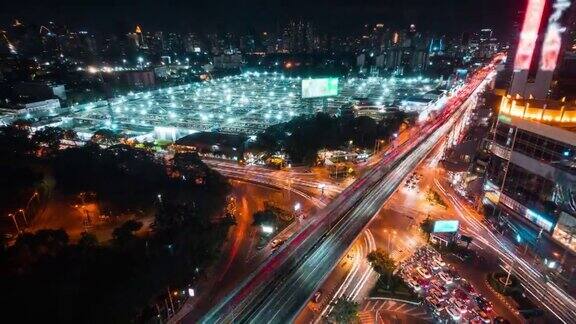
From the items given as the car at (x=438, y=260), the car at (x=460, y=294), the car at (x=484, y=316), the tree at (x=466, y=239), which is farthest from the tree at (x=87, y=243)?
the tree at (x=466, y=239)

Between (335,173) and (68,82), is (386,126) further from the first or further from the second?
(68,82)

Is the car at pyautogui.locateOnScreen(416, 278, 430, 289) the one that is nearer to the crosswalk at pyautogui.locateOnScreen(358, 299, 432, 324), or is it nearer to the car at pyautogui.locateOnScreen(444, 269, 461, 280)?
the crosswalk at pyautogui.locateOnScreen(358, 299, 432, 324)

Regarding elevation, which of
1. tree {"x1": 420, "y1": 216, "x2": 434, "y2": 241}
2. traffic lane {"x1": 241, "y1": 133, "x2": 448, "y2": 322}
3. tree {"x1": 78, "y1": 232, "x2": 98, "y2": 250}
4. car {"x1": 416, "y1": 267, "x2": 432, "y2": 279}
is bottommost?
car {"x1": 416, "y1": 267, "x2": 432, "y2": 279}

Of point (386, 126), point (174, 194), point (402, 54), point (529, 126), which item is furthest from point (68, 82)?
point (402, 54)

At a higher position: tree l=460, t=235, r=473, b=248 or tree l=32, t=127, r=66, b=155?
tree l=32, t=127, r=66, b=155

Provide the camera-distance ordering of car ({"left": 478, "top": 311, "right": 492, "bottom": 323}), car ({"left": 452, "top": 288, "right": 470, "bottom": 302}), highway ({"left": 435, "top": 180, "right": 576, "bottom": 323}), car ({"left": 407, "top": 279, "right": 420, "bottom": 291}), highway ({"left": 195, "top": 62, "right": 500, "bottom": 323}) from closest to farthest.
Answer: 1. highway ({"left": 195, "top": 62, "right": 500, "bottom": 323})
2. car ({"left": 478, "top": 311, "right": 492, "bottom": 323})
3. highway ({"left": 435, "top": 180, "right": 576, "bottom": 323})
4. car ({"left": 452, "top": 288, "right": 470, "bottom": 302})
5. car ({"left": 407, "top": 279, "right": 420, "bottom": 291})

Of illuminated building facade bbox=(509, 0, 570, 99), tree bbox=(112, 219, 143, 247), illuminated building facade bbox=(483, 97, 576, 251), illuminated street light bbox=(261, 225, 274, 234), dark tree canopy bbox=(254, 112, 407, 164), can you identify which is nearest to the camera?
tree bbox=(112, 219, 143, 247)

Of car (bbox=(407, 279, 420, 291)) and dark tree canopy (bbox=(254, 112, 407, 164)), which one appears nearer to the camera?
car (bbox=(407, 279, 420, 291))

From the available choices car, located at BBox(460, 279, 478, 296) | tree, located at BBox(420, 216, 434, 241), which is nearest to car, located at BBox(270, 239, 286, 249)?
tree, located at BBox(420, 216, 434, 241)

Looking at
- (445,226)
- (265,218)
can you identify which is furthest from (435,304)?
(265,218)
